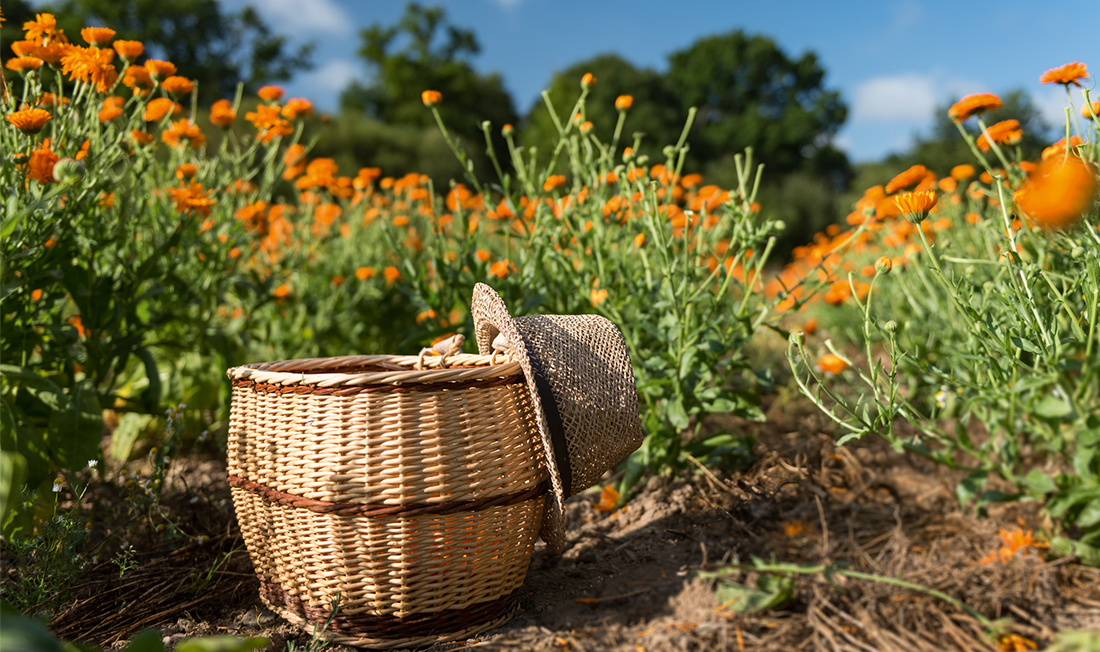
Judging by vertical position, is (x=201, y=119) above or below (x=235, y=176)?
above

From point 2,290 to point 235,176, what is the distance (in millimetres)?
1287

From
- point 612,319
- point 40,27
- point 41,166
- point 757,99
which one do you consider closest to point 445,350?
point 612,319

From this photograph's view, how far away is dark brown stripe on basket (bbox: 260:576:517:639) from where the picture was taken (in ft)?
4.78

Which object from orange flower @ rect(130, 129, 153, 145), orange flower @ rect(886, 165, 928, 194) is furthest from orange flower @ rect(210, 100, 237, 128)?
orange flower @ rect(886, 165, 928, 194)

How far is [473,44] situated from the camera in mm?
26797

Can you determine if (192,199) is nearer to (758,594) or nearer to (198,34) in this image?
(758,594)

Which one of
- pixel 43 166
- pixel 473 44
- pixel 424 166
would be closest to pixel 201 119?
pixel 424 166

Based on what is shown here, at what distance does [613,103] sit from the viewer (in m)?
24.5

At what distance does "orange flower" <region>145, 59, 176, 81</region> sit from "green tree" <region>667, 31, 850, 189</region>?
88.4 feet

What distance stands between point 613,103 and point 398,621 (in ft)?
81.0

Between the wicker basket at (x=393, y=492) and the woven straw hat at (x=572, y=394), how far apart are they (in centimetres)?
7

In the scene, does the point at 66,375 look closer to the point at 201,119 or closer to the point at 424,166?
the point at 201,119

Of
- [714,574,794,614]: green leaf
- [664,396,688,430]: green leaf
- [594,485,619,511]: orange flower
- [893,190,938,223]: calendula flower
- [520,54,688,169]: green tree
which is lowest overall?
[714,574,794,614]: green leaf

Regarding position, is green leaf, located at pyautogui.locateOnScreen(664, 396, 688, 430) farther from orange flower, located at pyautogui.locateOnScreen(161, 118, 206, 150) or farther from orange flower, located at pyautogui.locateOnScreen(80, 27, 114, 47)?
orange flower, located at pyautogui.locateOnScreen(80, 27, 114, 47)
